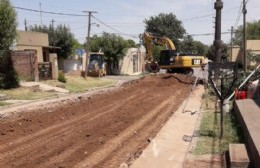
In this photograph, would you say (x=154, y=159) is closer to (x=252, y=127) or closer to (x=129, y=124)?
(x=252, y=127)

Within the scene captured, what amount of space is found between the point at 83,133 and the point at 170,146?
2905 mm

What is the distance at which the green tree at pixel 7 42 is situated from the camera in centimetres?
2656

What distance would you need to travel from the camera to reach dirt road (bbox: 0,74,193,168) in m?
9.78

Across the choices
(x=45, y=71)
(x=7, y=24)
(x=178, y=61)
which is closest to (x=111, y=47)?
(x=178, y=61)

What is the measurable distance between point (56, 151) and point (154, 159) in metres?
2.37

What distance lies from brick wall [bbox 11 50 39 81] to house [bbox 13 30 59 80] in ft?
5.03

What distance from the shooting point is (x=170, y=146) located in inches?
444

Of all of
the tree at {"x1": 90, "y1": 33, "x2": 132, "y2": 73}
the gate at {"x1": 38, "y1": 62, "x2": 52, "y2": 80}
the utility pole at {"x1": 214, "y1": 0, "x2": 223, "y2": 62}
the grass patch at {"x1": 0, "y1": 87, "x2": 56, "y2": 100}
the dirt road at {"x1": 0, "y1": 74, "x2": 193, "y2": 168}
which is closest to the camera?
the dirt road at {"x1": 0, "y1": 74, "x2": 193, "y2": 168}

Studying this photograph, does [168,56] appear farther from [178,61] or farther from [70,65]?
[70,65]

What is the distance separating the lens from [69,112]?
18109 mm

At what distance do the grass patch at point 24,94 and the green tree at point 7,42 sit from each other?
0.84 m

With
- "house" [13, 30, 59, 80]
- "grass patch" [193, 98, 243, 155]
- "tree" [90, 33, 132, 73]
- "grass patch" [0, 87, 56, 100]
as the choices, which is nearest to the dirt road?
"grass patch" [193, 98, 243, 155]

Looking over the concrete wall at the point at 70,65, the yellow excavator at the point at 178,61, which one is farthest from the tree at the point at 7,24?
the concrete wall at the point at 70,65

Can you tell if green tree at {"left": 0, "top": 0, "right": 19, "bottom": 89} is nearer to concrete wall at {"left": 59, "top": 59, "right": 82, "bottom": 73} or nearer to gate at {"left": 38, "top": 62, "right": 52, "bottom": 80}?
gate at {"left": 38, "top": 62, "right": 52, "bottom": 80}
